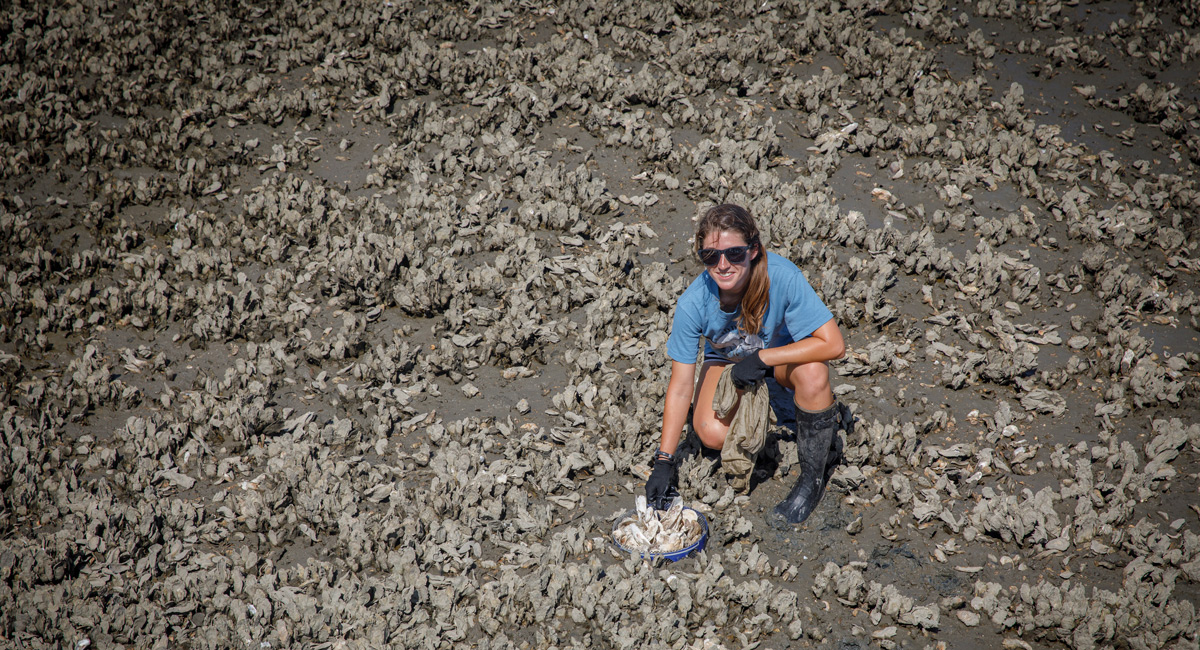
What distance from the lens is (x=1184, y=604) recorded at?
443 cm

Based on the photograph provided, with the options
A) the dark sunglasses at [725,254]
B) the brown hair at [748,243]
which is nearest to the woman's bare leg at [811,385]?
the brown hair at [748,243]

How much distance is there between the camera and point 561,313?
7.11 m

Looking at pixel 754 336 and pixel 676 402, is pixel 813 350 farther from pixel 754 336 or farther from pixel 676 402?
pixel 676 402

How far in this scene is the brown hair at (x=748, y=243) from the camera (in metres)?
4.71

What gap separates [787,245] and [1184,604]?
4.18 m

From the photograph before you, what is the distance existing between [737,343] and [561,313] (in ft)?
7.27

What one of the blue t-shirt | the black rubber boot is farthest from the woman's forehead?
the black rubber boot

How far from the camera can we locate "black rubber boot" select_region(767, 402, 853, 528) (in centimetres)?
518

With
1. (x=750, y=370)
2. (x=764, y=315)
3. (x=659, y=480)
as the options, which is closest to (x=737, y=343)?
(x=764, y=315)

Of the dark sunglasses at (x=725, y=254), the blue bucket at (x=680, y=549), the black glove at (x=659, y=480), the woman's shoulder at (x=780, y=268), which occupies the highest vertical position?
the dark sunglasses at (x=725, y=254)

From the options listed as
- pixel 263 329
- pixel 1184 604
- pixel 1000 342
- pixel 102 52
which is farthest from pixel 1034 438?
pixel 102 52

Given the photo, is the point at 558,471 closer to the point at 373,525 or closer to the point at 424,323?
the point at 373,525

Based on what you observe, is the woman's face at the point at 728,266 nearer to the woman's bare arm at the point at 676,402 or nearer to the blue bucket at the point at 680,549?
the woman's bare arm at the point at 676,402

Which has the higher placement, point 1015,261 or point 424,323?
point 1015,261
